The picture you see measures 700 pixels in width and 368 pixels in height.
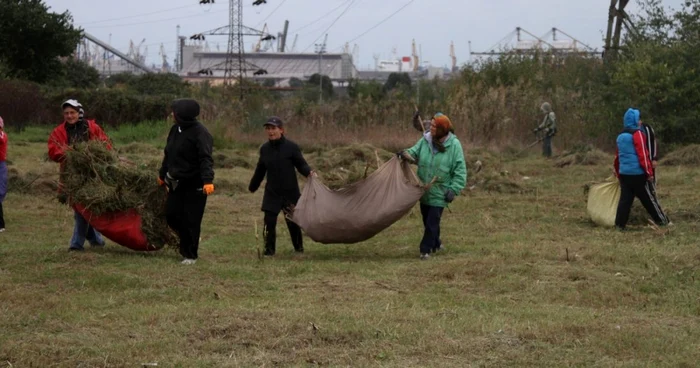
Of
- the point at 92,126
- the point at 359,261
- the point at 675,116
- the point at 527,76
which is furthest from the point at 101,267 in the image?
the point at 527,76

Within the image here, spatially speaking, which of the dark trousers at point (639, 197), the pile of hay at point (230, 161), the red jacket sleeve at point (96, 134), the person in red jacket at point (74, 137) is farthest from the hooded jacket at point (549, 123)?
the person in red jacket at point (74, 137)

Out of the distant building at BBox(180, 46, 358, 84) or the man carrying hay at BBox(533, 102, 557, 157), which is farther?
the distant building at BBox(180, 46, 358, 84)

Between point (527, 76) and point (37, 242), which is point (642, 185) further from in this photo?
point (527, 76)

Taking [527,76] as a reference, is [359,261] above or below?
below

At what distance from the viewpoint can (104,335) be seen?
7.34 meters

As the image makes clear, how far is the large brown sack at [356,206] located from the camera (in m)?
11.2

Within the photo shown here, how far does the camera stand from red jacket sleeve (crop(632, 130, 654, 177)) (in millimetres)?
13445

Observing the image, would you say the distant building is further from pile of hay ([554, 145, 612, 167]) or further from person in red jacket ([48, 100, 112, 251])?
person in red jacket ([48, 100, 112, 251])

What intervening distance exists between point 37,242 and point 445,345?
710 cm

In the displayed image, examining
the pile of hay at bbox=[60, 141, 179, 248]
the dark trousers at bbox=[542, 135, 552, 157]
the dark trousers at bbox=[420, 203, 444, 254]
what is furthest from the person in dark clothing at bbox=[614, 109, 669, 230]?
the dark trousers at bbox=[542, 135, 552, 157]

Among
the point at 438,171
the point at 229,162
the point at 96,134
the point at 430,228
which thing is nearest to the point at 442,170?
the point at 438,171

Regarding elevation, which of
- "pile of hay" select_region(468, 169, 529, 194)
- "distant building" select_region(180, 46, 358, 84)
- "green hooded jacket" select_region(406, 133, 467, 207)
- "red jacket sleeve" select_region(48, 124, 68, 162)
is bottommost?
"pile of hay" select_region(468, 169, 529, 194)

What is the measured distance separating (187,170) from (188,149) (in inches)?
8.7

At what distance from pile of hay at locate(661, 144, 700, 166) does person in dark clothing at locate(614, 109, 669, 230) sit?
11.2m
